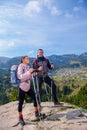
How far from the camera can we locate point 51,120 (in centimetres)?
1562

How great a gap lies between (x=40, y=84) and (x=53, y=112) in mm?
2168

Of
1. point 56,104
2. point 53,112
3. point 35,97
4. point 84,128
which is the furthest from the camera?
point 56,104

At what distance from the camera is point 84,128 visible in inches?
534

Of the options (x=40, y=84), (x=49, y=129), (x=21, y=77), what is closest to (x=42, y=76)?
(x=40, y=84)

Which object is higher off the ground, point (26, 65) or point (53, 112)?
point (26, 65)

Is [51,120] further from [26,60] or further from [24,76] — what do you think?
[26,60]

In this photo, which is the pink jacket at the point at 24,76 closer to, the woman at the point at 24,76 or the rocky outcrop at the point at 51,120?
the woman at the point at 24,76

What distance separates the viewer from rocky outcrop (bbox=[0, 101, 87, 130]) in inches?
562

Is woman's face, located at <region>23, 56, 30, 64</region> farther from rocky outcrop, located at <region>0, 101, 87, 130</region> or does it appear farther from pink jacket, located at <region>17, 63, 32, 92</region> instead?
rocky outcrop, located at <region>0, 101, 87, 130</region>

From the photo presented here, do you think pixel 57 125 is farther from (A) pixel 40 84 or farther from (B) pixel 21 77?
(A) pixel 40 84

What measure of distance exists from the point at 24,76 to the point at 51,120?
3.09 m

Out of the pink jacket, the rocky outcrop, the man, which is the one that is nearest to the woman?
the pink jacket

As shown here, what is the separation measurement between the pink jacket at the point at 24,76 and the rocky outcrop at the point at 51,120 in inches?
83.5

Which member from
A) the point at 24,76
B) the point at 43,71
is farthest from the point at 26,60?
the point at 43,71
